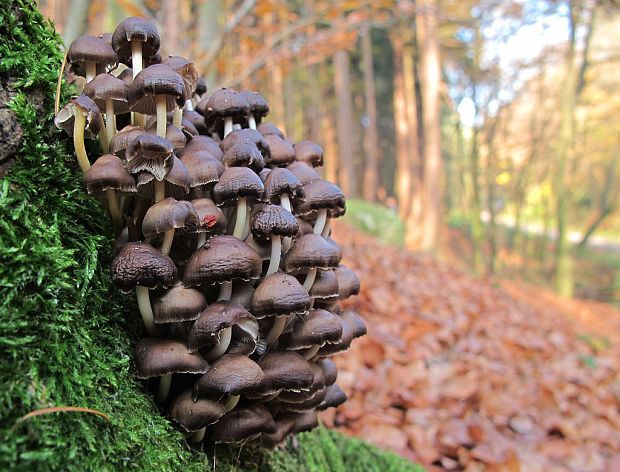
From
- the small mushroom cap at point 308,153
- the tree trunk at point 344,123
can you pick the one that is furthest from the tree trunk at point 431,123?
the small mushroom cap at point 308,153

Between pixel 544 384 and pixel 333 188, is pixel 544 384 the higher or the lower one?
the lower one

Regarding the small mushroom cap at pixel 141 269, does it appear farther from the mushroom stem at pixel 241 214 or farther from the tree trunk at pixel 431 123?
the tree trunk at pixel 431 123

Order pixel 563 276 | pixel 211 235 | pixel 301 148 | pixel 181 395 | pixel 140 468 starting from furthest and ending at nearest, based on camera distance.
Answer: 1. pixel 563 276
2. pixel 301 148
3. pixel 211 235
4. pixel 181 395
5. pixel 140 468

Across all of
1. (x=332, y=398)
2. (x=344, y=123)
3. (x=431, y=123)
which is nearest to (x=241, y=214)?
(x=332, y=398)

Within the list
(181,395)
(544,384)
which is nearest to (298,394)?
(181,395)

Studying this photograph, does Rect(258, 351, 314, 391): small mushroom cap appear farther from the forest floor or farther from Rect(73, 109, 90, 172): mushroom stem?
the forest floor

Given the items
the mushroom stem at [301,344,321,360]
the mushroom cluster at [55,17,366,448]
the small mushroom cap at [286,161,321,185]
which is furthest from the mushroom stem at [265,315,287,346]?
the small mushroom cap at [286,161,321,185]

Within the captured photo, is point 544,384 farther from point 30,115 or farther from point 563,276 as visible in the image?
point 563,276
